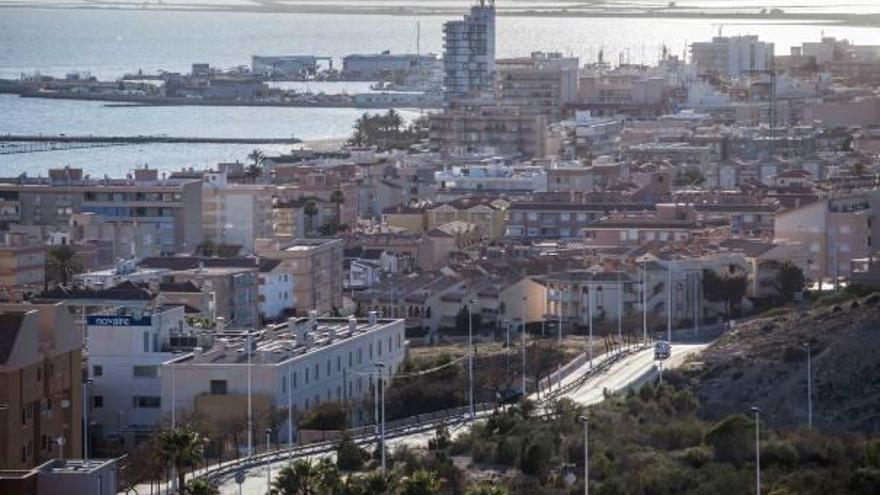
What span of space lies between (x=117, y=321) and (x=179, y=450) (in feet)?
13.2

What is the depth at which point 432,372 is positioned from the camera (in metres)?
18.1

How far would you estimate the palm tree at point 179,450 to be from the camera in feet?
42.7

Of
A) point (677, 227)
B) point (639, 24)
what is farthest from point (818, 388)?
point (639, 24)

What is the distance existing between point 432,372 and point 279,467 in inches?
155

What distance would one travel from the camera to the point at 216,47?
106m

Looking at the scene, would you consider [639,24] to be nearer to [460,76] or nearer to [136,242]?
[460,76]

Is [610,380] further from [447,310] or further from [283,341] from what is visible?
[447,310]

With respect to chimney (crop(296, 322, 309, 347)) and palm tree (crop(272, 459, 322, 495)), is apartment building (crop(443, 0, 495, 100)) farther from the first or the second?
palm tree (crop(272, 459, 322, 495))

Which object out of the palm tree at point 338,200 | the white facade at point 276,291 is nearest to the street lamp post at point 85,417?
the white facade at point 276,291

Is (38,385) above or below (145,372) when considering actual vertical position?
above

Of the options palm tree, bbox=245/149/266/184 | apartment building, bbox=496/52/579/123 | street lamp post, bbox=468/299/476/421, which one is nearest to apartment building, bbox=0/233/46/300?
street lamp post, bbox=468/299/476/421

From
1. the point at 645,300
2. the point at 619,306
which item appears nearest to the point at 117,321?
the point at 619,306

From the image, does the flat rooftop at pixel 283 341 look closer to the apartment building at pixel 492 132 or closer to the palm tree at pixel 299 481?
the palm tree at pixel 299 481

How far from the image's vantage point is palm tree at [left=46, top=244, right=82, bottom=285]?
73.6 feet
